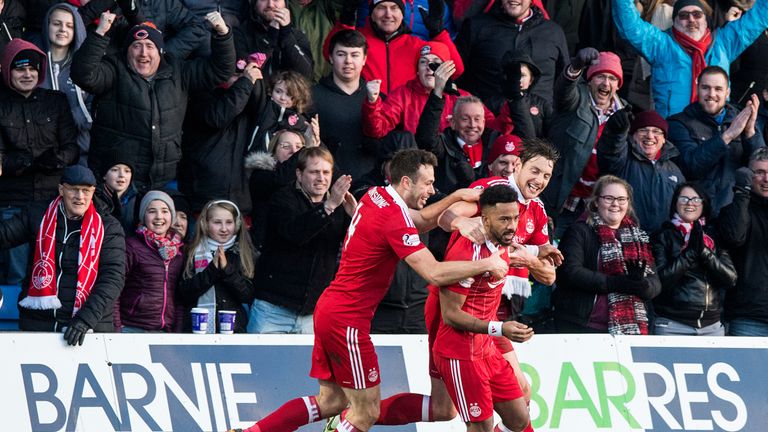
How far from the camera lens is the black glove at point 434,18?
45.4ft

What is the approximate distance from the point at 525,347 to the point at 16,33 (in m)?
5.32

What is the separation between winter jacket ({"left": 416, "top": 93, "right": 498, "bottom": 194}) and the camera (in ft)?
41.2

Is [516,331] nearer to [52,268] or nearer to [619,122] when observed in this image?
[52,268]

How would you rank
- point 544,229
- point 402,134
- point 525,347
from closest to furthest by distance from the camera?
point 544,229 < point 525,347 < point 402,134

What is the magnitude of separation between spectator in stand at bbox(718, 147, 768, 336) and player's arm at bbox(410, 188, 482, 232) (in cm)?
375

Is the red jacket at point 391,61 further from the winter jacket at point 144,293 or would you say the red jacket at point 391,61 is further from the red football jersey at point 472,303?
the red football jersey at point 472,303

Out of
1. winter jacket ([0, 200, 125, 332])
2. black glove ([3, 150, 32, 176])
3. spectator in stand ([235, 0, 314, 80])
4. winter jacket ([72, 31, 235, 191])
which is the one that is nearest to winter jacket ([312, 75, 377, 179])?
spectator in stand ([235, 0, 314, 80])

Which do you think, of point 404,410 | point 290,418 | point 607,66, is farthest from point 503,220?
point 607,66

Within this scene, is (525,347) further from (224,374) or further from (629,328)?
(224,374)

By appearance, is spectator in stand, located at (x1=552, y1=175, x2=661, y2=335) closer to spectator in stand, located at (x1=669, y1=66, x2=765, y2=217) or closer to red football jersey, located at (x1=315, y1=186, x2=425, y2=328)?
spectator in stand, located at (x1=669, y1=66, x2=765, y2=217)

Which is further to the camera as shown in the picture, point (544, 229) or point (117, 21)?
point (117, 21)

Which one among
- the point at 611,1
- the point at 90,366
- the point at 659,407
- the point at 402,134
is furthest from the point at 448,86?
the point at 90,366

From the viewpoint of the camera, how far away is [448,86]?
1322 centimetres

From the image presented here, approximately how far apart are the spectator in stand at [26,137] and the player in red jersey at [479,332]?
12.4ft
